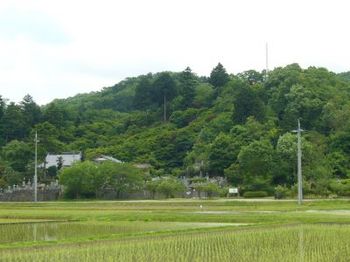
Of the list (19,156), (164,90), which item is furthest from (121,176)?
(164,90)

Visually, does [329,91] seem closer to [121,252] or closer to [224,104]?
[224,104]

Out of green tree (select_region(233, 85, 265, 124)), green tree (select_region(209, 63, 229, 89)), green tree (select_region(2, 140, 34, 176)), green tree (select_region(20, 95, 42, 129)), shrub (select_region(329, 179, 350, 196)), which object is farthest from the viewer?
green tree (select_region(209, 63, 229, 89))

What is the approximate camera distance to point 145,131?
278 ft

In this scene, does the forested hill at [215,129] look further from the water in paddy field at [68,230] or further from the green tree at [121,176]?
the water in paddy field at [68,230]

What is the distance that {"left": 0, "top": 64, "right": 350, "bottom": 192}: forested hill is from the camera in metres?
54.5

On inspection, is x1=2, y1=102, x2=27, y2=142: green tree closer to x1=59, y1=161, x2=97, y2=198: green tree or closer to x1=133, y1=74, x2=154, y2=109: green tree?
x1=133, y1=74, x2=154, y2=109: green tree

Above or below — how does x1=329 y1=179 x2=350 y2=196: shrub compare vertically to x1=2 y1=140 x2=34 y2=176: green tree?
below

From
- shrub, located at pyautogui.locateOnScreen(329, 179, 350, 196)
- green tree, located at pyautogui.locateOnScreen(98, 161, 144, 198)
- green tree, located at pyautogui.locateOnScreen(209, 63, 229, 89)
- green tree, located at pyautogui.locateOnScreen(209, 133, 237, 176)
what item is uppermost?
green tree, located at pyautogui.locateOnScreen(209, 63, 229, 89)

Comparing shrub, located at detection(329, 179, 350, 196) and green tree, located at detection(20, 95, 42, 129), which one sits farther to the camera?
green tree, located at detection(20, 95, 42, 129)

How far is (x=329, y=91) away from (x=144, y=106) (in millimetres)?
37156

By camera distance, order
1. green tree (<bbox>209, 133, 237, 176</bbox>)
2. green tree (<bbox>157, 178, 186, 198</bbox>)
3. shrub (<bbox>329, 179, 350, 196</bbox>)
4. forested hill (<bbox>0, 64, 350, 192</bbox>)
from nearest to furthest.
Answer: shrub (<bbox>329, 179, 350, 196</bbox>) → green tree (<bbox>157, 178, 186, 198</bbox>) → forested hill (<bbox>0, 64, 350, 192</bbox>) → green tree (<bbox>209, 133, 237, 176</bbox>)

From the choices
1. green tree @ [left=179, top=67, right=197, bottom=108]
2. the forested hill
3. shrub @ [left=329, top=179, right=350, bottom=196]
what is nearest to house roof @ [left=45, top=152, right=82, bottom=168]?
the forested hill

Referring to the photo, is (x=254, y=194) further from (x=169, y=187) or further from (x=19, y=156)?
(x=19, y=156)

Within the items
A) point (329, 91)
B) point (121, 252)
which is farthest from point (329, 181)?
point (121, 252)
